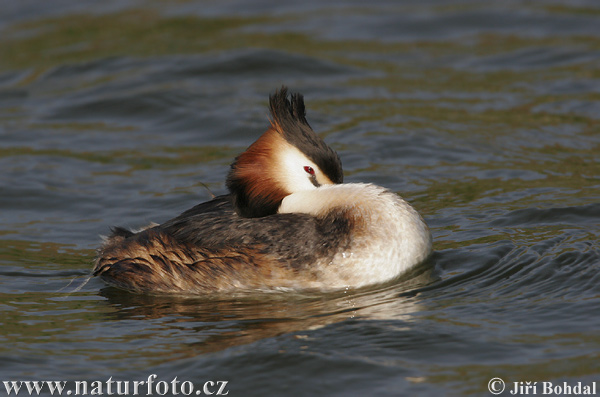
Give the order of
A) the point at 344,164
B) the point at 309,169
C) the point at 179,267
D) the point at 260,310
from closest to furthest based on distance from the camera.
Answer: the point at 260,310 → the point at 309,169 → the point at 179,267 → the point at 344,164

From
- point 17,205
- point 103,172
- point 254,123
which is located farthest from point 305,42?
point 17,205

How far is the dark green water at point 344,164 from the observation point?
263 inches

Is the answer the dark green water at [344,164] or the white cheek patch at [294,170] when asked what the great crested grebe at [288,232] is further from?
the dark green water at [344,164]

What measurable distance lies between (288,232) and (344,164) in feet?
12.8

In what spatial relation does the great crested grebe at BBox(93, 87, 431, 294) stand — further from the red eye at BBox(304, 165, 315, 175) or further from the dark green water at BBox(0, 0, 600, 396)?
the dark green water at BBox(0, 0, 600, 396)

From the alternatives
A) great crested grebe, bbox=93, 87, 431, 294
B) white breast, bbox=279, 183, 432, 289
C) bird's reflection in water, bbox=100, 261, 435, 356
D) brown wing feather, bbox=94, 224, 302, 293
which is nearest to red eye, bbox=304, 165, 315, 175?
great crested grebe, bbox=93, 87, 431, 294

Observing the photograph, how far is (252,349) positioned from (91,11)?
42.0ft

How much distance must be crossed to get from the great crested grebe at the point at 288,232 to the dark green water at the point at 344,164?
0.19 meters

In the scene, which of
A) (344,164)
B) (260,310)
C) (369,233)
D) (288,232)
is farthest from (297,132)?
(344,164)

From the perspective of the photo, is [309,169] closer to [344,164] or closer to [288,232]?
[288,232]

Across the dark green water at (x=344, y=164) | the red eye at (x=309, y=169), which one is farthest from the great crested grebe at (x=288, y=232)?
the dark green water at (x=344, y=164)

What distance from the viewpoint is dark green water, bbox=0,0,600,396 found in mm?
6684

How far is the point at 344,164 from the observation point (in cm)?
1171

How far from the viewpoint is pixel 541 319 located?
696cm
